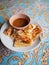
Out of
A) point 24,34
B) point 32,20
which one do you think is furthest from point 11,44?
point 32,20

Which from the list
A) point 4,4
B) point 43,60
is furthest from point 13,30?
point 4,4

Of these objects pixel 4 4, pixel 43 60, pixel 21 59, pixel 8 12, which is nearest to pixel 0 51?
pixel 21 59

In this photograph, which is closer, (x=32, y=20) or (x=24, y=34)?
(x=24, y=34)

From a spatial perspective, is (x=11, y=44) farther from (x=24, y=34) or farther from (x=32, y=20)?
(x=32, y=20)

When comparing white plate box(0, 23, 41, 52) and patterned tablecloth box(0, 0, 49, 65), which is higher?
white plate box(0, 23, 41, 52)

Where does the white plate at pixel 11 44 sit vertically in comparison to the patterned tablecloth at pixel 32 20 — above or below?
above

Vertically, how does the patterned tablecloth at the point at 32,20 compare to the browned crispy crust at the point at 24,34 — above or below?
below

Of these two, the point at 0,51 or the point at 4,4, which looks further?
the point at 4,4

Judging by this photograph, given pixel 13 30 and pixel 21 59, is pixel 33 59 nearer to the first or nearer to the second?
pixel 21 59
